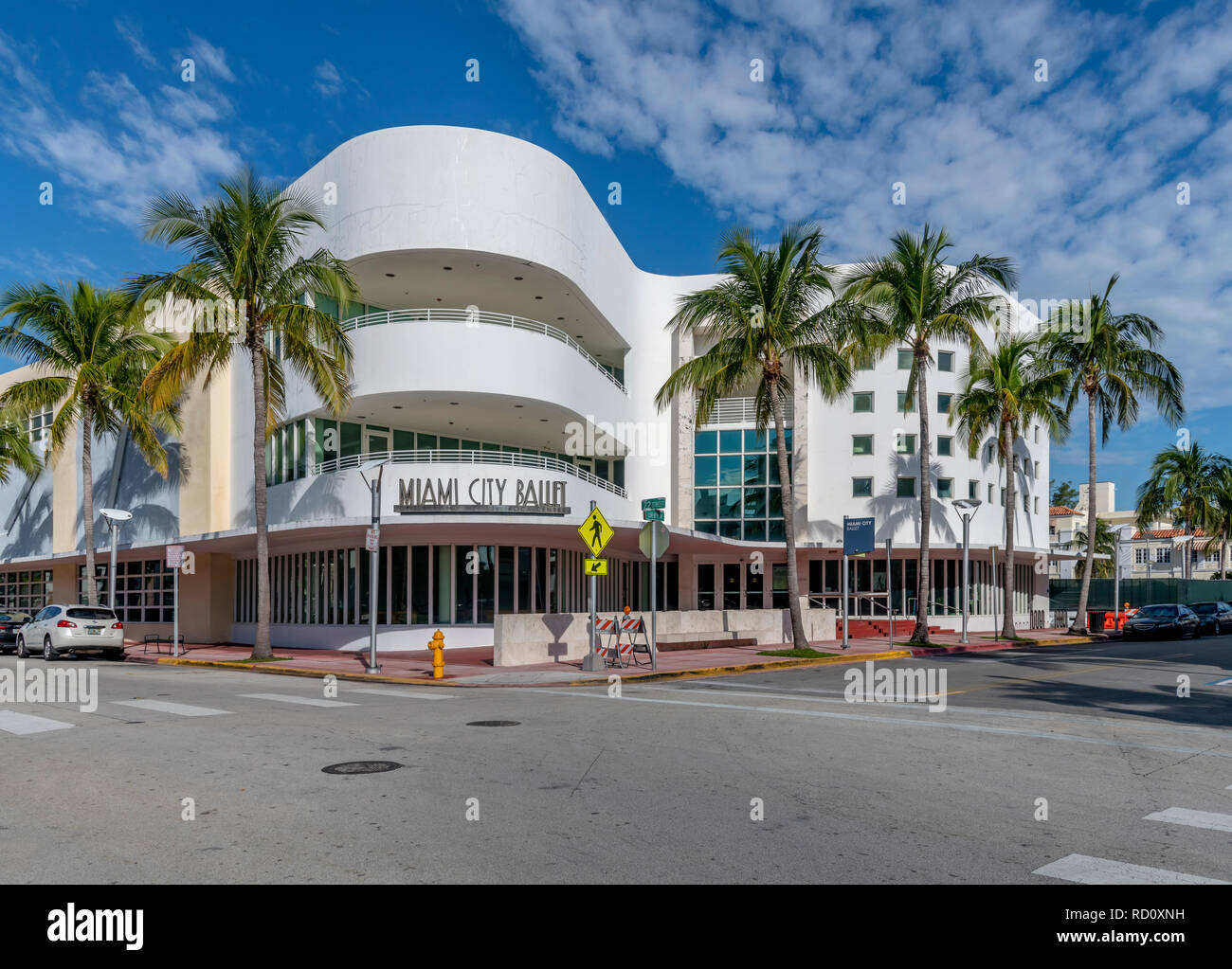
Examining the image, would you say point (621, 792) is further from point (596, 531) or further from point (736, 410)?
point (736, 410)

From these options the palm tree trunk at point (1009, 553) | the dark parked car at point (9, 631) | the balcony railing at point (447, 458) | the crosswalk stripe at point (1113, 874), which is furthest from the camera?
the palm tree trunk at point (1009, 553)

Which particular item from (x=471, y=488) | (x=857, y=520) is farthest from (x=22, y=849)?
(x=857, y=520)

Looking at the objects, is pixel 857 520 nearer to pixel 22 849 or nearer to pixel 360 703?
pixel 360 703

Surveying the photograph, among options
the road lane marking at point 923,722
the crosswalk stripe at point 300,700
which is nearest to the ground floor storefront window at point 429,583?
the crosswalk stripe at point 300,700

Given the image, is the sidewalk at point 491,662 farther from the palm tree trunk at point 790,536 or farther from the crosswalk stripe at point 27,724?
the crosswalk stripe at point 27,724

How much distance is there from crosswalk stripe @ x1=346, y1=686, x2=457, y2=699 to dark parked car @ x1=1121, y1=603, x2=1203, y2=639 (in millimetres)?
31003

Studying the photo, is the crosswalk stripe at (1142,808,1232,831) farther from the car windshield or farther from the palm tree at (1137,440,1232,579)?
the palm tree at (1137,440,1232,579)

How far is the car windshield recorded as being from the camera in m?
26.8

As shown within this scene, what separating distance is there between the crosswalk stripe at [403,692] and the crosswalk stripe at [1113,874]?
12045 millimetres

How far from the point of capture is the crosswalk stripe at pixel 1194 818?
7270 mm

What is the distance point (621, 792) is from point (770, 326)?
63.6 feet

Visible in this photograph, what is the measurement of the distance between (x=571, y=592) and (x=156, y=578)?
17.6m

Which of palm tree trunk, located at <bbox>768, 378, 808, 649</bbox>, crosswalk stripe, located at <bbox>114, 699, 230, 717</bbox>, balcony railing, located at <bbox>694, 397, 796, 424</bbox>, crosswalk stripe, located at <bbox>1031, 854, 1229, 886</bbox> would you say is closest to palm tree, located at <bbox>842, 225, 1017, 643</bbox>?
palm tree trunk, located at <bbox>768, 378, 808, 649</bbox>
